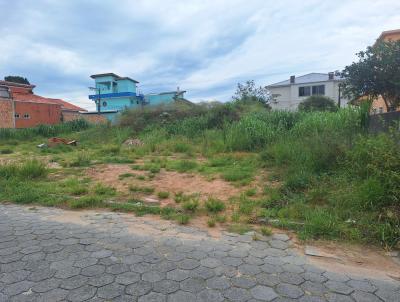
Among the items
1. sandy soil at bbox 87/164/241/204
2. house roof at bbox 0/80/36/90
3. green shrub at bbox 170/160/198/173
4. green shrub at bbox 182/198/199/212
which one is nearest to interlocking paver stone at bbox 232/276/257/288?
green shrub at bbox 182/198/199/212

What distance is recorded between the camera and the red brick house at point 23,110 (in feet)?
79.0

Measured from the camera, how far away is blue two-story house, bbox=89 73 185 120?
120ft

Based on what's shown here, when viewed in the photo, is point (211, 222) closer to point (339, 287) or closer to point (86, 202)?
point (339, 287)

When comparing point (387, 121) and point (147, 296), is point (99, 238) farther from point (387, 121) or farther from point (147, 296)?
point (387, 121)

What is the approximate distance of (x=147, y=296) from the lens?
2.13 m

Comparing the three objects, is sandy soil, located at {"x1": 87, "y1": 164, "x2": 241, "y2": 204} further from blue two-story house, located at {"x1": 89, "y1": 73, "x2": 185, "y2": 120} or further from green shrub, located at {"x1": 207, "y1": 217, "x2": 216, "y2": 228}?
blue two-story house, located at {"x1": 89, "y1": 73, "x2": 185, "y2": 120}

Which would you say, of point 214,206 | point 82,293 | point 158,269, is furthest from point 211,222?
point 82,293

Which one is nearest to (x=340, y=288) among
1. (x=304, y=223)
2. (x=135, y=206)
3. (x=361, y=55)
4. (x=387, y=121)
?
(x=304, y=223)

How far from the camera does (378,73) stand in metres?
11.6

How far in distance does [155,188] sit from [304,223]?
2.81 metres

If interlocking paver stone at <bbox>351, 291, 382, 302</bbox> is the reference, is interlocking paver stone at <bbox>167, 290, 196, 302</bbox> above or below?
above

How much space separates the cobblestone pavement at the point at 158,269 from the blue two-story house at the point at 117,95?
1270 inches

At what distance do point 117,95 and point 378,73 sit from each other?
1222 inches

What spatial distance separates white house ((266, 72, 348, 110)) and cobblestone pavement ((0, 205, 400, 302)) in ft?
116
